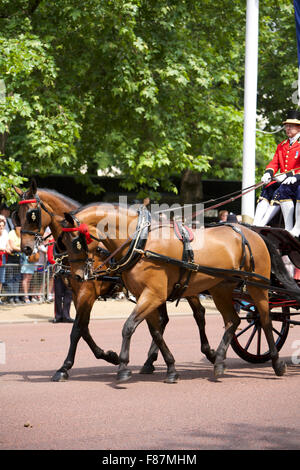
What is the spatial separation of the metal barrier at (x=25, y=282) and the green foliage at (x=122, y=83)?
A: 157 centimetres

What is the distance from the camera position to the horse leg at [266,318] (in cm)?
849

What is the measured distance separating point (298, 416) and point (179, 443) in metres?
1.43

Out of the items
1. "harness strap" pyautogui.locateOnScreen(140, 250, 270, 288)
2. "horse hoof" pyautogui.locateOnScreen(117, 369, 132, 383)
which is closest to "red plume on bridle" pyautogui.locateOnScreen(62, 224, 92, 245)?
"harness strap" pyautogui.locateOnScreen(140, 250, 270, 288)

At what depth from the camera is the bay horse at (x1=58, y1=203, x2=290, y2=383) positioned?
7.91m

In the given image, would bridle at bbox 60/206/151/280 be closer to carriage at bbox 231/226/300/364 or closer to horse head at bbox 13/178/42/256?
horse head at bbox 13/178/42/256

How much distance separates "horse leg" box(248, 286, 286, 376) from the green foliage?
7629 millimetres

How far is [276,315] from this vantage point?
945 centimetres

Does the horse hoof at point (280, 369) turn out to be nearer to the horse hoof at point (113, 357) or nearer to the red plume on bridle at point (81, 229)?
the horse hoof at point (113, 357)

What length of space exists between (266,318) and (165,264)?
140 centimetres

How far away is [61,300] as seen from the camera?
47.2 feet

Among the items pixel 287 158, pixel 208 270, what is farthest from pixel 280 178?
pixel 208 270

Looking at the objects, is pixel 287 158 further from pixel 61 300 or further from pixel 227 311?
pixel 61 300

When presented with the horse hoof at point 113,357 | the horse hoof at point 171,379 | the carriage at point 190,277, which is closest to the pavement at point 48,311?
the horse hoof at point 113,357

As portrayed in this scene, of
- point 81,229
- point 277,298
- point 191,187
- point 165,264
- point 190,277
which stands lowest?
point 277,298
